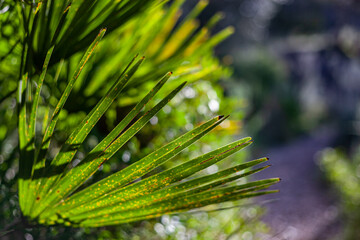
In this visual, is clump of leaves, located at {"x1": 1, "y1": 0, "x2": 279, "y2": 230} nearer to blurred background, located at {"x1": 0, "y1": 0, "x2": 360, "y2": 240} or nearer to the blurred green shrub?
blurred background, located at {"x1": 0, "y1": 0, "x2": 360, "y2": 240}

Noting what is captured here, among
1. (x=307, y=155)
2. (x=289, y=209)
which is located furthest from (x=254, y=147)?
Answer: (x=289, y=209)

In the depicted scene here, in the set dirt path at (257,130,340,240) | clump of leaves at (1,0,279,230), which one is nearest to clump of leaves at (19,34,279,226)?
clump of leaves at (1,0,279,230)

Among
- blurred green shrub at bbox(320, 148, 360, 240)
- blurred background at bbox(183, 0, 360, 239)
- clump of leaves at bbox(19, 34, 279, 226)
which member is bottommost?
clump of leaves at bbox(19, 34, 279, 226)

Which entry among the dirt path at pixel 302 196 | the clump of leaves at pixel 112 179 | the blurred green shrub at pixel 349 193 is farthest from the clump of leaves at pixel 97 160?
the blurred green shrub at pixel 349 193

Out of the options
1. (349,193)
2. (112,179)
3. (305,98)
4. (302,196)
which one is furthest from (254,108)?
Result: (112,179)

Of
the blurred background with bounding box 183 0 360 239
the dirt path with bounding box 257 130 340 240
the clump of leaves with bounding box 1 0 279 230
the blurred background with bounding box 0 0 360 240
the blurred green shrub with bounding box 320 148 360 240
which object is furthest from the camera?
the blurred background with bounding box 183 0 360 239

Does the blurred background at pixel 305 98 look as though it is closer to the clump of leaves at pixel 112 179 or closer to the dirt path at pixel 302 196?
the dirt path at pixel 302 196
